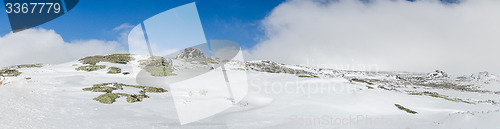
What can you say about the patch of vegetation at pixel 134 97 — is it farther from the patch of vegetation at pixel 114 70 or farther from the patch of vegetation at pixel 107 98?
the patch of vegetation at pixel 114 70

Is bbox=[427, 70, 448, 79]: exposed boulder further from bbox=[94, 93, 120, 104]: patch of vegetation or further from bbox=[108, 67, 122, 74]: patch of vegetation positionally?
bbox=[94, 93, 120, 104]: patch of vegetation

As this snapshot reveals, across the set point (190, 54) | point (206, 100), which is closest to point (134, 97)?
point (206, 100)

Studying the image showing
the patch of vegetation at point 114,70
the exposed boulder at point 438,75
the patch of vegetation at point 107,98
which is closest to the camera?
the patch of vegetation at point 107,98

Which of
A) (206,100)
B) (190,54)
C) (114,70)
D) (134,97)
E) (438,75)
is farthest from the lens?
(438,75)

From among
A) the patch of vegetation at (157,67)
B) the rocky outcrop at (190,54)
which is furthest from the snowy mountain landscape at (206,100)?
the rocky outcrop at (190,54)

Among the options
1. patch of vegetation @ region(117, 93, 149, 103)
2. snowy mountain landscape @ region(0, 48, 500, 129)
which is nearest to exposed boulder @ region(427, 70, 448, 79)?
snowy mountain landscape @ region(0, 48, 500, 129)

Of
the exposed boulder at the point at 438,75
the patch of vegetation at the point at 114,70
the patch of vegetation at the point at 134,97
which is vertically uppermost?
the patch of vegetation at the point at 114,70

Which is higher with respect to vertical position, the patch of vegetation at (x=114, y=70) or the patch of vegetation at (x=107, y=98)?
the patch of vegetation at (x=114, y=70)

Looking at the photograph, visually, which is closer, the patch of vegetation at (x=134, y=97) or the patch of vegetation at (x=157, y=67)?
the patch of vegetation at (x=134, y=97)

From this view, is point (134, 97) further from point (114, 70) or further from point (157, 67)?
point (157, 67)

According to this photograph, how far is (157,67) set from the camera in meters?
A: 35.7

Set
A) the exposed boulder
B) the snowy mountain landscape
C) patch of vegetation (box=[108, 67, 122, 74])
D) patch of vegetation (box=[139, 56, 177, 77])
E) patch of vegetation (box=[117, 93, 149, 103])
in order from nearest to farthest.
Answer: the snowy mountain landscape, patch of vegetation (box=[117, 93, 149, 103]), patch of vegetation (box=[108, 67, 122, 74]), patch of vegetation (box=[139, 56, 177, 77]), the exposed boulder

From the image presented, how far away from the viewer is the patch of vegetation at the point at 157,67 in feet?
107

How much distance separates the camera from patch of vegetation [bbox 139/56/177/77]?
32.5 metres
